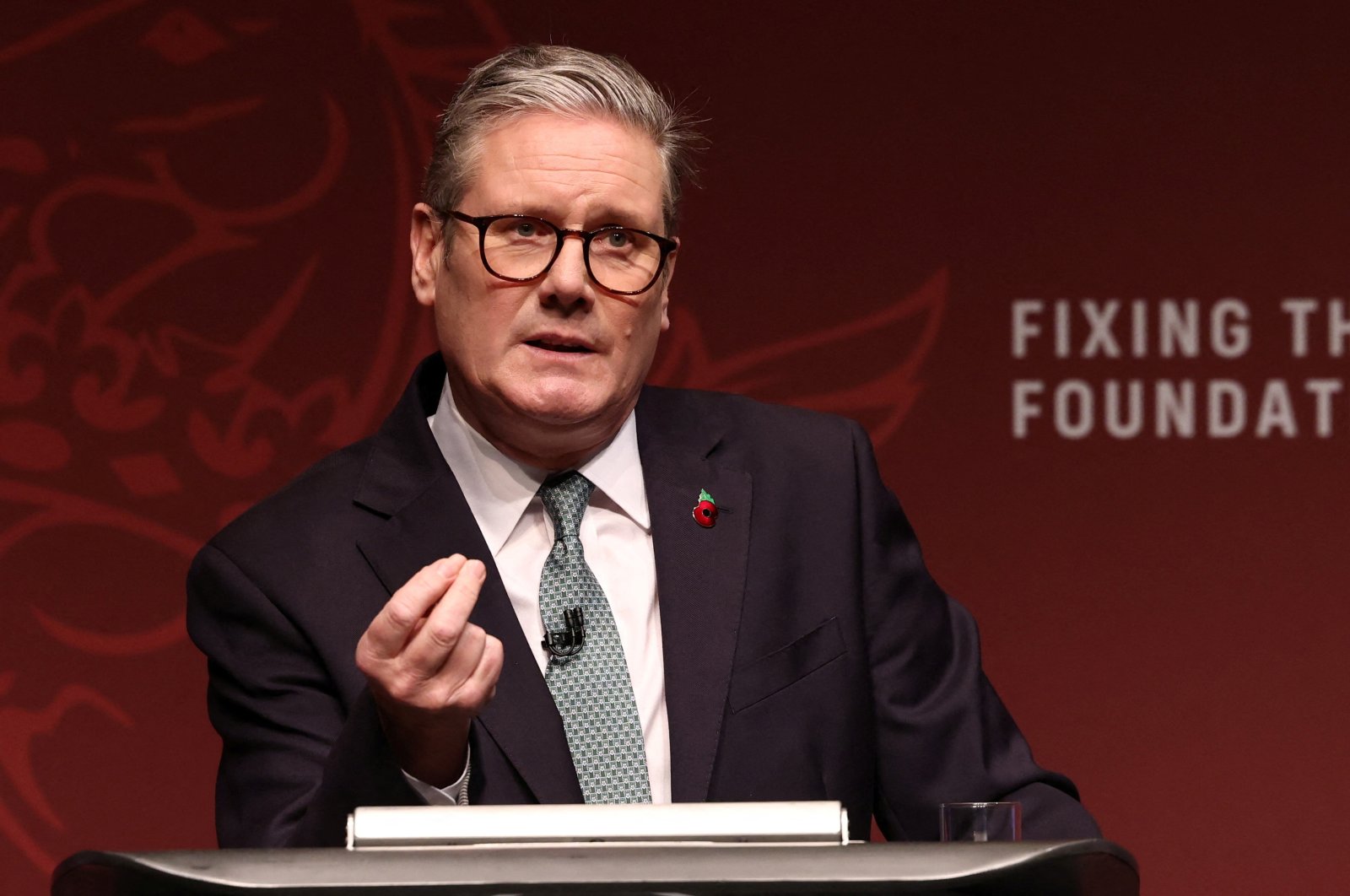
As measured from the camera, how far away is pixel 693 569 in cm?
202

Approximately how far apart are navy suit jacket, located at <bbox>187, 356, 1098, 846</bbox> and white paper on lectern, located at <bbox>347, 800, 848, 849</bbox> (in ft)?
2.13

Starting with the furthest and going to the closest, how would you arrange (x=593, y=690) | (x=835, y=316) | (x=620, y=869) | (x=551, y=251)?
(x=835, y=316)
(x=551, y=251)
(x=593, y=690)
(x=620, y=869)

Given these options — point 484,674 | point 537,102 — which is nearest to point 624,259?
point 537,102

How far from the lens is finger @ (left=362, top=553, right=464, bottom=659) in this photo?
1.29 meters

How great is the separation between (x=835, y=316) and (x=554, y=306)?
124 centimetres

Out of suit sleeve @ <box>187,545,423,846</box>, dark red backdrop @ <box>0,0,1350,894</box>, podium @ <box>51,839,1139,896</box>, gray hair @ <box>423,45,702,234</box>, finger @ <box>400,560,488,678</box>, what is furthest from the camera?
dark red backdrop @ <box>0,0,1350,894</box>

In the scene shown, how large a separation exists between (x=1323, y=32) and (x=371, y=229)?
5.56 ft

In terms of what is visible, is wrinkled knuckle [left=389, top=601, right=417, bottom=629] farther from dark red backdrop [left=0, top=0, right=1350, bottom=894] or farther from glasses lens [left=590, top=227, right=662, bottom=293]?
dark red backdrop [left=0, top=0, right=1350, bottom=894]

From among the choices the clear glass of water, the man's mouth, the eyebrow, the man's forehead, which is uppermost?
the man's forehead

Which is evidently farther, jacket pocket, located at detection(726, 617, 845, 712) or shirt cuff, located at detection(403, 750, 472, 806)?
jacket pocket, located at detection(726, 617, 845, 712)

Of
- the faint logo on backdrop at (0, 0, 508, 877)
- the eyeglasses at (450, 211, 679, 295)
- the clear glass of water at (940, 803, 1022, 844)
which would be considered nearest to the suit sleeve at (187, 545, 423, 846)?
the eyeglasses at (450, 211, 679, 295)

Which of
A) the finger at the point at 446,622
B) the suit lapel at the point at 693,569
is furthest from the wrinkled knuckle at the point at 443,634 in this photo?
the suit lapel at the point at 693,569

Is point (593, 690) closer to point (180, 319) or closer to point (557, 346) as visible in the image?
point (557, 346)

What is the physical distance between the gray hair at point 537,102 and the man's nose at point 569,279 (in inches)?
6.9
